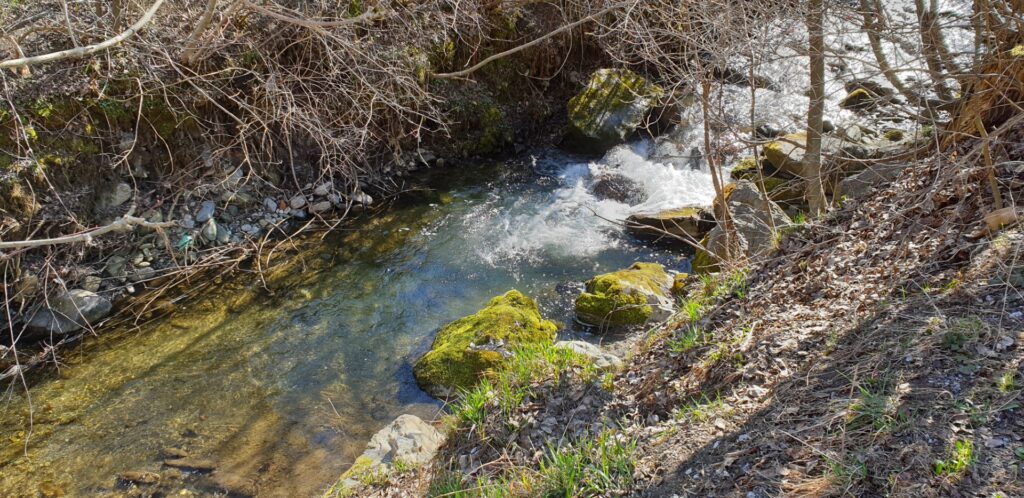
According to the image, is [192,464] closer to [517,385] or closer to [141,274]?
[517,385]

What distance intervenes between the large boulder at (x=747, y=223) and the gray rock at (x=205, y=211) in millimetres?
5247

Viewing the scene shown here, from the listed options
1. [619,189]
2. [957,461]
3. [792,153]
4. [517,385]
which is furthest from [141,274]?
[792,153]

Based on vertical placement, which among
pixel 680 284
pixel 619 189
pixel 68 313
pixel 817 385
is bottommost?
pixel 680 284

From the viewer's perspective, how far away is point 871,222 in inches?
168

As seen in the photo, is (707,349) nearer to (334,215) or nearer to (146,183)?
(334,215)

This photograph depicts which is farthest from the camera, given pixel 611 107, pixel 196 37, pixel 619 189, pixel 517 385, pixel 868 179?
pixel 611 107

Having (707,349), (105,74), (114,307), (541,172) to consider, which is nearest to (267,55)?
(105,74)

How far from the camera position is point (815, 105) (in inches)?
191

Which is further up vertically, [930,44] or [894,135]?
[930,44]

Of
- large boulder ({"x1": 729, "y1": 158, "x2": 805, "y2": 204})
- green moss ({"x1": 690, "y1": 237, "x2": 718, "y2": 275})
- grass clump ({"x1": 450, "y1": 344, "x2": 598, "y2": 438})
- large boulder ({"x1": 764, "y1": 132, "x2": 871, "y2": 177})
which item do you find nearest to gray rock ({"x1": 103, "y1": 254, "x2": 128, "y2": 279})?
grass clump ({"x1": 450, "y1": 344, "x2": 598, "y2": 438})

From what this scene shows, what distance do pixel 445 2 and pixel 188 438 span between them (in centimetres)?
618

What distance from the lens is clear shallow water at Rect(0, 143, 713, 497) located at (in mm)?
4566

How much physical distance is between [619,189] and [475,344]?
3.97 m

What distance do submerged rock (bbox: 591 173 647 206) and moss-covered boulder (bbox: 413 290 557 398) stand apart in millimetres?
3028
